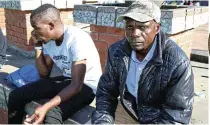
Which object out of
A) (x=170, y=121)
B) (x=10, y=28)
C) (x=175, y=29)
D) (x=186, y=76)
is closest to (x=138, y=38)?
(x=186, y=76)

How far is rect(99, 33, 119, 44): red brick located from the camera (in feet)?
11.9

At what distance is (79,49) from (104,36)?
1048mm

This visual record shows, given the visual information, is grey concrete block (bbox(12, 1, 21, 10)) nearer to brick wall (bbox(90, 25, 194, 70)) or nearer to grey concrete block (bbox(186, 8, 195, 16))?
brick wall (bbox(90, 25, 194, 70))

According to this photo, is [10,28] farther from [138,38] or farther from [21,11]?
[138,38]

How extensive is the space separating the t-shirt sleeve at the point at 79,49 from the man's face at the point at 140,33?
676 mm

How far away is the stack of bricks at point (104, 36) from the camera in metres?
3.60

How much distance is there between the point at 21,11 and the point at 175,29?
98.5 inches

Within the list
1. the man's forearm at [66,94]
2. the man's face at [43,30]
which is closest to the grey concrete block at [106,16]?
the man's face at [43,30]

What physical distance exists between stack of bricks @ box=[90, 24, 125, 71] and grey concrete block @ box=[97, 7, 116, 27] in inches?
3.4

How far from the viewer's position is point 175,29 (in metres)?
3.22

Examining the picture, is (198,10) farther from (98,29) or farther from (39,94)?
(39,94)

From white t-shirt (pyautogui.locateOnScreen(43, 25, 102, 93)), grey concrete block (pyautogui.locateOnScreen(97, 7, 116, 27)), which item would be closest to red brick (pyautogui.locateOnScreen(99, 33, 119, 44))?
grey concrete block (pyautogui.locateOnScreen(97, 7, 116, 27))

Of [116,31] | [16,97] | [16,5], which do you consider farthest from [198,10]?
[16,5]

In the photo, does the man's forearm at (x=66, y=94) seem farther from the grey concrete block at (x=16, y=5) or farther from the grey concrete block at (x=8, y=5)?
the grey concrete block at (x=8, y=5)
